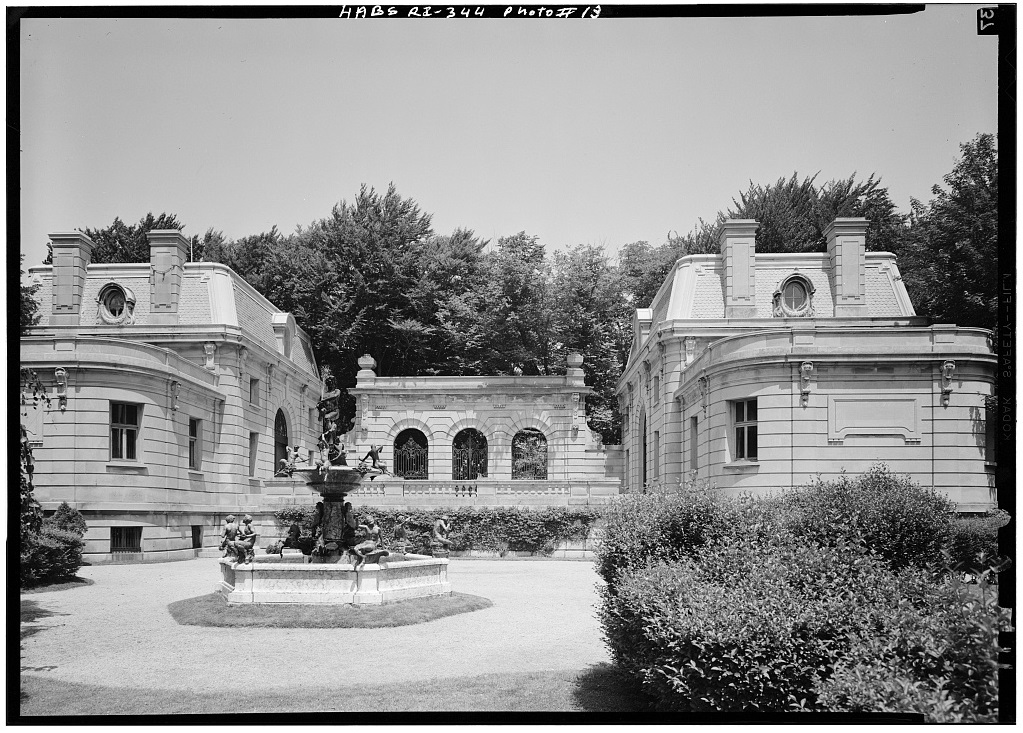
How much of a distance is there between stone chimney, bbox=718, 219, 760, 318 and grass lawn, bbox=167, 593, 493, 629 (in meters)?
20.8

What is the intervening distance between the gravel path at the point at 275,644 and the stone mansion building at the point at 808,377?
12.4 feet

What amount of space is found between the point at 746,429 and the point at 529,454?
16772 millimetres

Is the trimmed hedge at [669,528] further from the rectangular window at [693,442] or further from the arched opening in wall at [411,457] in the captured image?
the arched opening in wall at [411,457]

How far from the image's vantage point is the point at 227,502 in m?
32.6

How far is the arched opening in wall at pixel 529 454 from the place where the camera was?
42.6m

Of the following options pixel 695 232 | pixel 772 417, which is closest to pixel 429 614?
pixel 772 417

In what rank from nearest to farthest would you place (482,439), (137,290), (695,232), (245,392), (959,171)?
(959,171) < (137,290) < (245,392) < (482,439) < (695,232)

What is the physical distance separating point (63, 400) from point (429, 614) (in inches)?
577

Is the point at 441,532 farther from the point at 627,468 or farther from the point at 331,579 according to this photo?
the point at 627,468

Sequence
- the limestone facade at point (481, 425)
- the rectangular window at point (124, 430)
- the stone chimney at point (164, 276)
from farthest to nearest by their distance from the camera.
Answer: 1. the limestone facade at point (481, 425)
2. the stone chimney at point (164, 276)
3. the rectangular window at point (124, 430)

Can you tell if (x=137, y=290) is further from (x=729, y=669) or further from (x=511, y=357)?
(x=729, y=669)

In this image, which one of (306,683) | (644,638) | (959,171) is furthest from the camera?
(959,171)

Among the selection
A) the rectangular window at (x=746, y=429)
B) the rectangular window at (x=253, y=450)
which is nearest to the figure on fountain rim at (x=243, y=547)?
the rectangular window at (x=746, y=429)

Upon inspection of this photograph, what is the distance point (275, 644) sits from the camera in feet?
44.4
